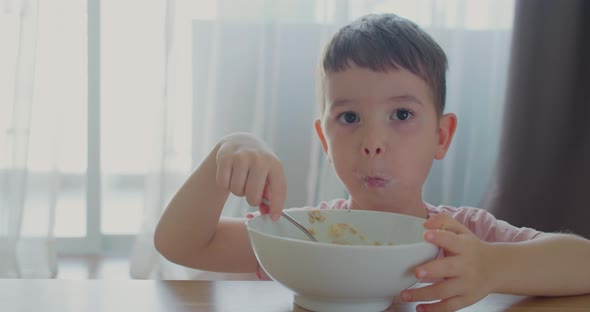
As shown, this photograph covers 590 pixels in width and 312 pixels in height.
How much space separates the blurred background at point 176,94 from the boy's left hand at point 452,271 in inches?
50.6

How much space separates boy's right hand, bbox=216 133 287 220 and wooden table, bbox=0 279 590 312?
10 centimetres

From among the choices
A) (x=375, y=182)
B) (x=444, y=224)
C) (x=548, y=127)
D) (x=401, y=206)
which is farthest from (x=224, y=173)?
(x=548, y=127)

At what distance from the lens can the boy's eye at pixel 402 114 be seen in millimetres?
946

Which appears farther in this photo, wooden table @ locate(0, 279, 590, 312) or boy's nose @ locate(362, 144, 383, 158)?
boy's nose @ locate(362, 144, 383, 158)

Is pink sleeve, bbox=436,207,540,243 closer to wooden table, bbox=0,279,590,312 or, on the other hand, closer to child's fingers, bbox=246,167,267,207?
wooden table, bbox=0,279,590,312

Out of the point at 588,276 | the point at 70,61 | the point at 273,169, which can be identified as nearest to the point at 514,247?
the point at 588,276

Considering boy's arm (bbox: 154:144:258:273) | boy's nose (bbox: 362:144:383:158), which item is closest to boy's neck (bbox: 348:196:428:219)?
boy's nose (bbox: 362:144:383:158)

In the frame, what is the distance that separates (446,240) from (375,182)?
403 millimetres

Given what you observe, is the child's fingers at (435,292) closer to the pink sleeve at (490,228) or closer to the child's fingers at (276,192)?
the child's fingers at (276,192)

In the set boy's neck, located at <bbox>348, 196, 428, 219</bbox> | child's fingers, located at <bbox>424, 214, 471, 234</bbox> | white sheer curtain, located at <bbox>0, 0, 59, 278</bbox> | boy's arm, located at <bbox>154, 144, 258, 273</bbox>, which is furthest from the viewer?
white sheer curtain, located at <bbox>0, 0, 59, 278</bbox>

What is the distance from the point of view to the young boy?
666mm

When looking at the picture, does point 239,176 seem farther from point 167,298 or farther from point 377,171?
point 377,171

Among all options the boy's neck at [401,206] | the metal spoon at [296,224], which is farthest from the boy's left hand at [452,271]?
the boy's neck at [401,206]

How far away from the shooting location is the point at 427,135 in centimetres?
98
